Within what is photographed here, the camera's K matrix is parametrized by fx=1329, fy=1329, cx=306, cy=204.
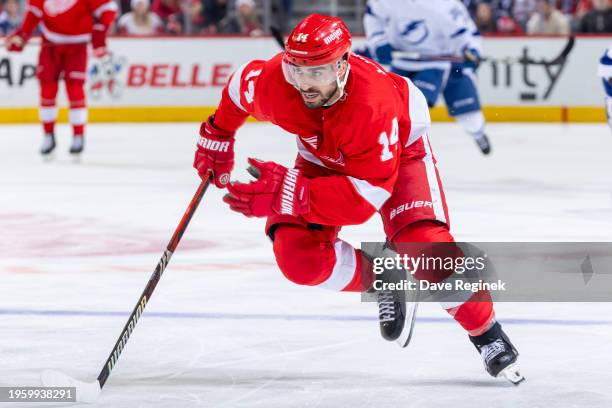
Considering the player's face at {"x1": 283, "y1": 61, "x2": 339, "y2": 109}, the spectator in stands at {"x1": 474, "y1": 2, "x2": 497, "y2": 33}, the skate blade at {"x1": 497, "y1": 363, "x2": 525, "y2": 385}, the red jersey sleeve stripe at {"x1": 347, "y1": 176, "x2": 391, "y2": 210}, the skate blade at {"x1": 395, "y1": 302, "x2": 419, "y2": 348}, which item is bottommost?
the spectator in stands at {"x1": 474, "y1": 2, "x2": 497, "y2": 33}

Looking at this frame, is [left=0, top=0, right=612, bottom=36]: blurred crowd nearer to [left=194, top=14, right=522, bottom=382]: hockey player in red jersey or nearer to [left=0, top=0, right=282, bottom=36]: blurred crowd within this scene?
[left=0, top=0, right=282, bottom=36]: blurred crowd

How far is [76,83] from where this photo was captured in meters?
8.87

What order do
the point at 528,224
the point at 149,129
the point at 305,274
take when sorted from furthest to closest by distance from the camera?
the point at 149,129 < the point at 528,224 < the point at 305,274

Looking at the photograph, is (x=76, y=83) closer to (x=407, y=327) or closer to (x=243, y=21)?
(x=243, y=21)

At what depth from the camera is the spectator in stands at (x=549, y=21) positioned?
36.6 feet

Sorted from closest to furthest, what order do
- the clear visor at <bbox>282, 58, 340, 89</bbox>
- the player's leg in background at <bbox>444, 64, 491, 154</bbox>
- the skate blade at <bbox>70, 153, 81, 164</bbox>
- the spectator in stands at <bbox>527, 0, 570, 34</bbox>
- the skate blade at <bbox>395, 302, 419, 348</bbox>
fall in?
the clear visor at <bbox>282, 58, 340, 89</bbox> → the skate blade at <bbox>395, 302, 419, 348</bbox> → the player's leg in background at <bbox>444, 64, 491, 154</bbox> → the skate blade at <bbox>70, 153, 81, 164</bbox> → the spectator in stands at <bbox>527, 0, 570, 34</bbox>

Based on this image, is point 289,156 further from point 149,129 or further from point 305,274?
point 305,274

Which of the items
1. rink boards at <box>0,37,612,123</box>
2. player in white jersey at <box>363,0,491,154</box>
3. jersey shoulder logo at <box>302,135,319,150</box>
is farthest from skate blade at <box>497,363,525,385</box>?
rink boards at <box>0,37,612,123</box>

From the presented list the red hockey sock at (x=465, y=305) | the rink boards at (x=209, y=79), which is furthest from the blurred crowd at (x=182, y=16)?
the red hockey sock at (x=465, y=305)

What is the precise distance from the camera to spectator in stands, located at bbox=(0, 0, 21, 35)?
36.7 feet

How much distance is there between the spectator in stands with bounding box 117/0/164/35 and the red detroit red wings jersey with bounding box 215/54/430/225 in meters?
8.10

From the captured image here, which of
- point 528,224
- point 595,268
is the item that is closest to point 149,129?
point 528,224

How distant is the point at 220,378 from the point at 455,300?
1.91 feet

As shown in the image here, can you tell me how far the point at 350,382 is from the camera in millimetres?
3104
